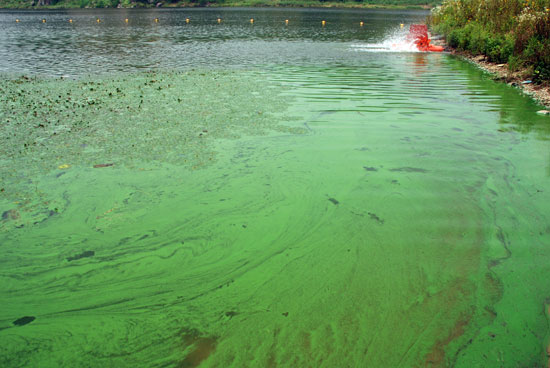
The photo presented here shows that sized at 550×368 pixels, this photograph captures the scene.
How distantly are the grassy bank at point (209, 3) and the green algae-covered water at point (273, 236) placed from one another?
76.0 meters

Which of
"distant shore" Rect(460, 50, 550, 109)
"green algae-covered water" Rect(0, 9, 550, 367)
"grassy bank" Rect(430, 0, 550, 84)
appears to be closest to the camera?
"green algae-covered water" Rect(0, 9, 550, 367)

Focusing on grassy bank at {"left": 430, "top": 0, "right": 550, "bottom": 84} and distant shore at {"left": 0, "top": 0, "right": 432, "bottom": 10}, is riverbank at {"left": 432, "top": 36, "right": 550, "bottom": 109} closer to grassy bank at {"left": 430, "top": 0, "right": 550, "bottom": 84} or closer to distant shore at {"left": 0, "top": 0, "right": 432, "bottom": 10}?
grassy bank at {"left": 430, "top": 0, "right": 550, "bottom": 84}

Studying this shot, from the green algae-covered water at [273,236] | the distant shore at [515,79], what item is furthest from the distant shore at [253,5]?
the green algae-covered water at [273,236]

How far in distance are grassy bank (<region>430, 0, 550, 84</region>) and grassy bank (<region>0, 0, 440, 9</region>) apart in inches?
2468

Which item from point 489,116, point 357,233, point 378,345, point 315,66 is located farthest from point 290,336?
point 315,66

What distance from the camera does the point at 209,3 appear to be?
82.3 m

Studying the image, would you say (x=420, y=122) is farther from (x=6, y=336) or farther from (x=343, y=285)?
(x=6, y=336)

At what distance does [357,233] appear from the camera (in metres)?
3.42

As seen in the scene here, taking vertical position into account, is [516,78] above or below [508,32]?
below

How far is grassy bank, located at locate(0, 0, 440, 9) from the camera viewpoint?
74188mm

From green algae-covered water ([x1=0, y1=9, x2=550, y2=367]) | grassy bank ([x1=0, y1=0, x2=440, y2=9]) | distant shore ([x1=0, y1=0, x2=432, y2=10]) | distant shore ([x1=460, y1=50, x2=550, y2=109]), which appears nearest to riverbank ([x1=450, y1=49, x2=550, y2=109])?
distant shore ([x1=460, y1=50, x2=550, y2=109])

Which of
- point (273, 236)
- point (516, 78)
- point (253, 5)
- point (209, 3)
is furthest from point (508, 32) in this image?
point (209, 3)

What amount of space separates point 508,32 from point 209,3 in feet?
267

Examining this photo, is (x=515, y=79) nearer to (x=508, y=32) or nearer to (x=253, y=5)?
(x=508, y=32)
